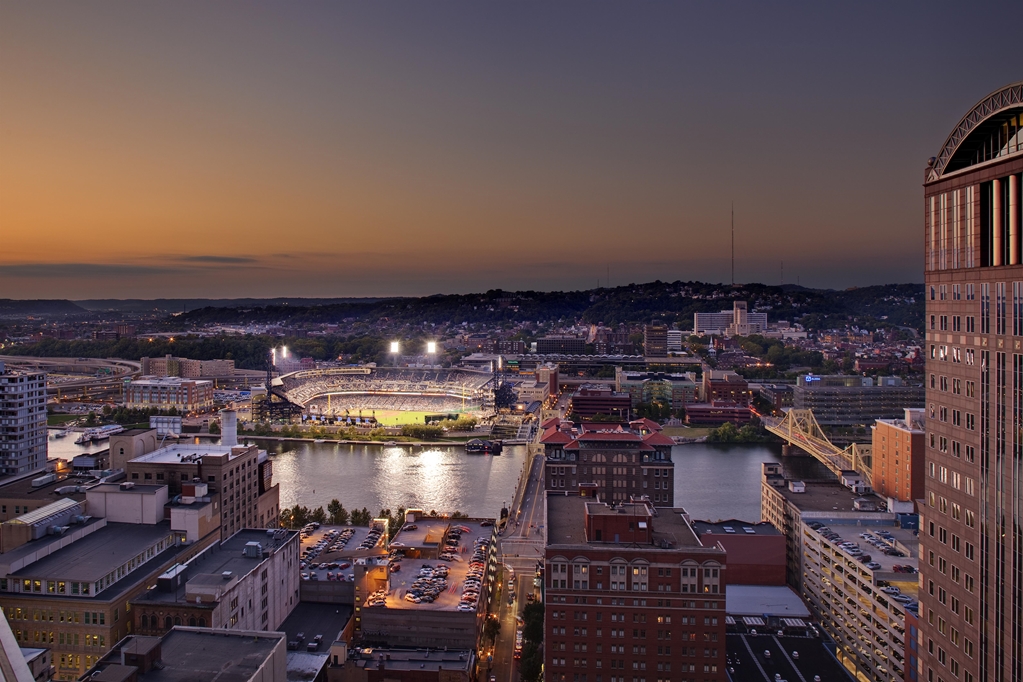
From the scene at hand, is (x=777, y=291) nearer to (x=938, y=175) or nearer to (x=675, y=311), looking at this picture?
(x=675, y=311)

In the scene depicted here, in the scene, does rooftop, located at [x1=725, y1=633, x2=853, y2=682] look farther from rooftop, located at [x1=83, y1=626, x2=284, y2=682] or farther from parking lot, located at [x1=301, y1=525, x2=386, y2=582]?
rooftop, located at [x1=83, y1=626, x2=284, y2=682]

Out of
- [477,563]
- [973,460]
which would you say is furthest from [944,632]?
[477,563]

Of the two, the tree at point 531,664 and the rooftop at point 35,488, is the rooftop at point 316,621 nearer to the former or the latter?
the tree at point 531,664

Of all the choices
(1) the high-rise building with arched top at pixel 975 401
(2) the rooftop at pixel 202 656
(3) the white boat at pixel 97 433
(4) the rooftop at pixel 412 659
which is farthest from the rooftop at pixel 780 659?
(3) the white boat at pixel 97 433

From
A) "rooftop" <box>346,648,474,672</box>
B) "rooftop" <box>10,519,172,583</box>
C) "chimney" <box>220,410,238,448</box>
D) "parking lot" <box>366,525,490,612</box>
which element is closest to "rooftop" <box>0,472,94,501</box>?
"rooftop" <box>10,519,172,583</box>

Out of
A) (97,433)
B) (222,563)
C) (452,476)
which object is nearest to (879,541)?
(222,563)
